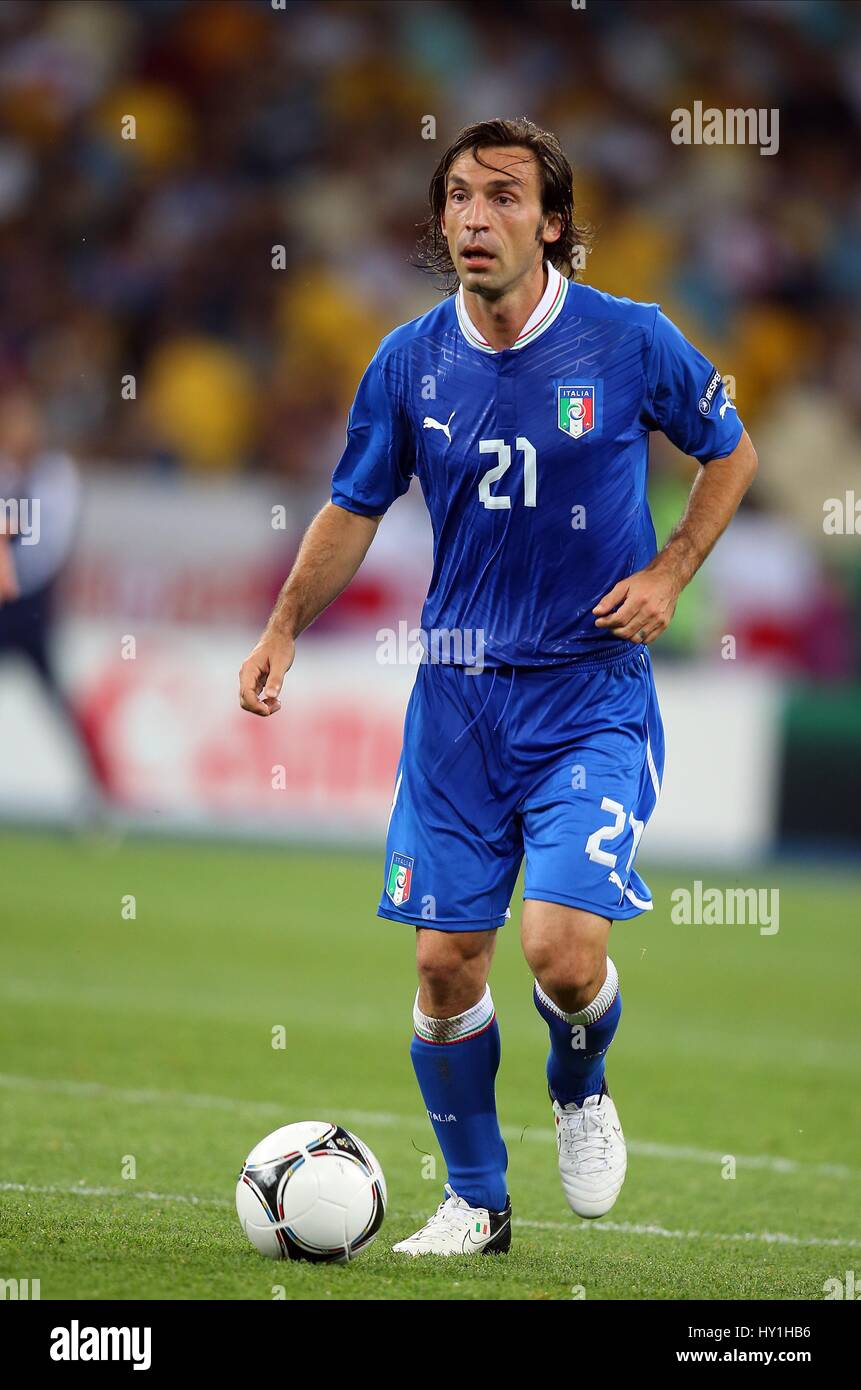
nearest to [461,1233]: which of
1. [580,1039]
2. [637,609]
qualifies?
[580,1039]

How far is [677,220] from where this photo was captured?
17188 millimetres

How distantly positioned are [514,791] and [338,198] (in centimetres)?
1337

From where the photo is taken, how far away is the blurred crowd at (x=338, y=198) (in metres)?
16.1

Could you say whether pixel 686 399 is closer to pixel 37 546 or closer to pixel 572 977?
pixel 572 977

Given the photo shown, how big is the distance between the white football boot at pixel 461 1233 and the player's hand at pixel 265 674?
129 cm

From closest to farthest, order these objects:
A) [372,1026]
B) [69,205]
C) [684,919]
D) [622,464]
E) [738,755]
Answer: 1. [622,464]
2. [372,1026]
3. [684,919]
4. [738,755]
5. [69,205]

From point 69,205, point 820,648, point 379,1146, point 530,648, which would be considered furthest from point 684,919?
point 69,205

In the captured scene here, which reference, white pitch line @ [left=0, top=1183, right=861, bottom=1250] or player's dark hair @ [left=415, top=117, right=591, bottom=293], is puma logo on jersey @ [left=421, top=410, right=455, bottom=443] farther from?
white pitch line @ [left=0, top=1183, right=861, bottom=1250]

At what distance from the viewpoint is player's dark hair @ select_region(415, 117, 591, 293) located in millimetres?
4555

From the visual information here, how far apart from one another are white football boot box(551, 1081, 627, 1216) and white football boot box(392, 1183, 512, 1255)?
18cm

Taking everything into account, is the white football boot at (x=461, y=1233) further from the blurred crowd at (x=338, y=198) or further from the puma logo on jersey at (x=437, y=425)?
the blurred crowd at (x=338, y=198)

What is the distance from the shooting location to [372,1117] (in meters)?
6.59

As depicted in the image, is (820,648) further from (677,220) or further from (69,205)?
(69,205)

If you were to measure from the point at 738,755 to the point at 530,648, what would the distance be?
27.6 ft
